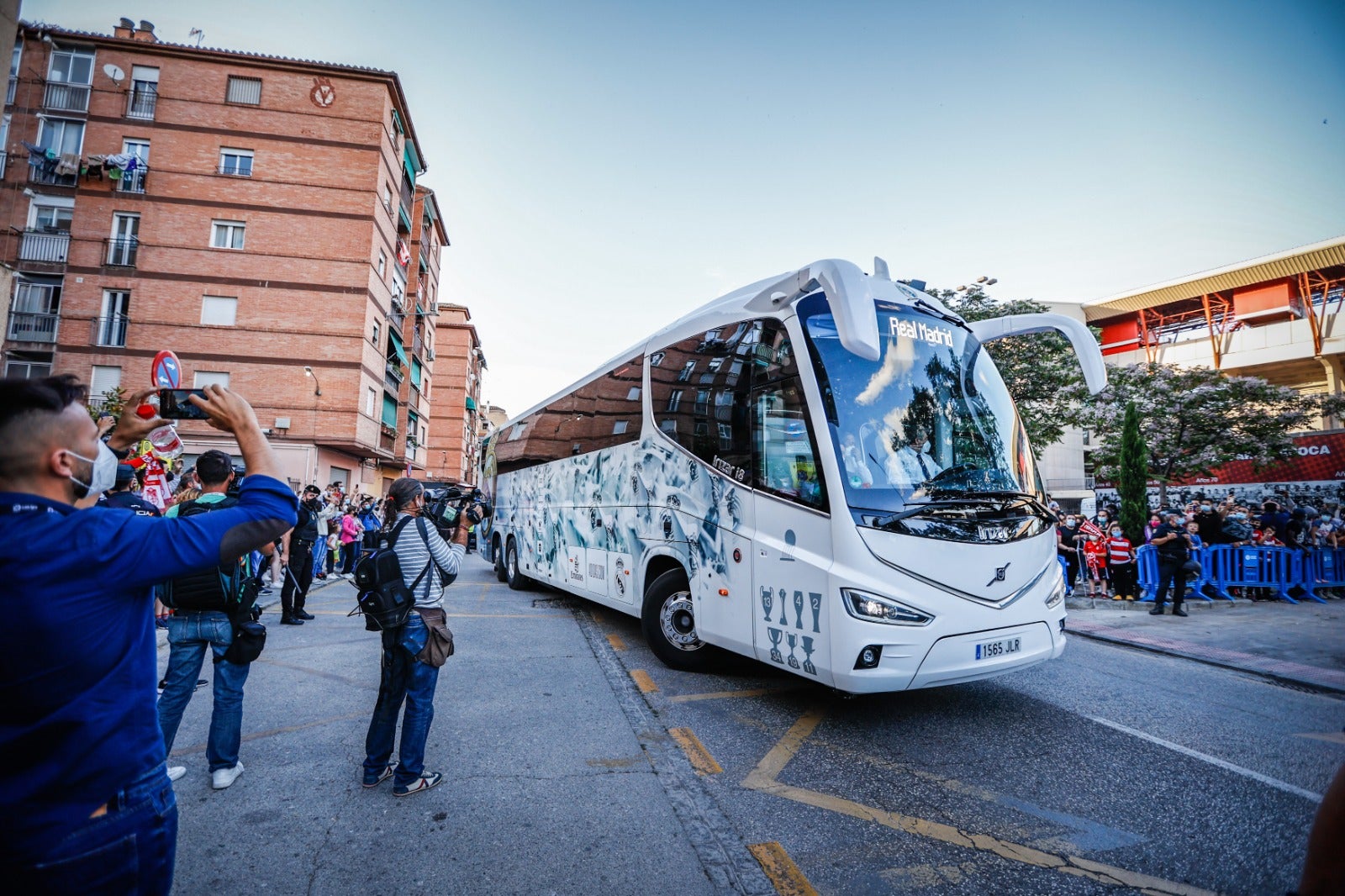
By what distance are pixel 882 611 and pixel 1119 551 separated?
36.4 feet

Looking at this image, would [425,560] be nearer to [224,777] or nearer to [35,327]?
[224,777]

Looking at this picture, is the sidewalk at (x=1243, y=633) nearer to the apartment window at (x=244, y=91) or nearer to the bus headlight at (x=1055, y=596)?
the bus headlight at (x=1055, y=596)

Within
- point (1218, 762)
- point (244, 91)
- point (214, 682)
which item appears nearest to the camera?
point (214, 682)

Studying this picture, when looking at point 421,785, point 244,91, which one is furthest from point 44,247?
point 421,785

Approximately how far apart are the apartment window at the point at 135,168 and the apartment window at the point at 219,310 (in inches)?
204

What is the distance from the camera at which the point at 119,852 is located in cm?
152

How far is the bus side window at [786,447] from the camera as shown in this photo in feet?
15.3

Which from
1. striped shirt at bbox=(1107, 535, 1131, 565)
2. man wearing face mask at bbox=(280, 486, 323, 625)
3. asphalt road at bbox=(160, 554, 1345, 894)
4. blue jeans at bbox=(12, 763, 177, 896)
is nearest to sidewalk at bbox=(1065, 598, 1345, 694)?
striped shirt at bbox=(1107, 535, 1131, 565)

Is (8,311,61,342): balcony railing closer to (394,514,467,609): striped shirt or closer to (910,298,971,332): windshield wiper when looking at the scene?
(394,514,467,609): striped shirt

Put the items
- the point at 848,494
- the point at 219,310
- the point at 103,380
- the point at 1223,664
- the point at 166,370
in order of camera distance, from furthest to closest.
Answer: the point at 219,310 → the point at 103,380 → the point at 1223,664 → the point at 166,370 → the point at 848,494

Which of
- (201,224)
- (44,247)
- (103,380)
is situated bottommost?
(103,380)

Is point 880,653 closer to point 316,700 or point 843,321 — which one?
point 843,321

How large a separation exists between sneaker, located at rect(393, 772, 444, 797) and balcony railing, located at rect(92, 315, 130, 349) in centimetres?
2903

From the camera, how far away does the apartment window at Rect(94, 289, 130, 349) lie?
81.1 feet
